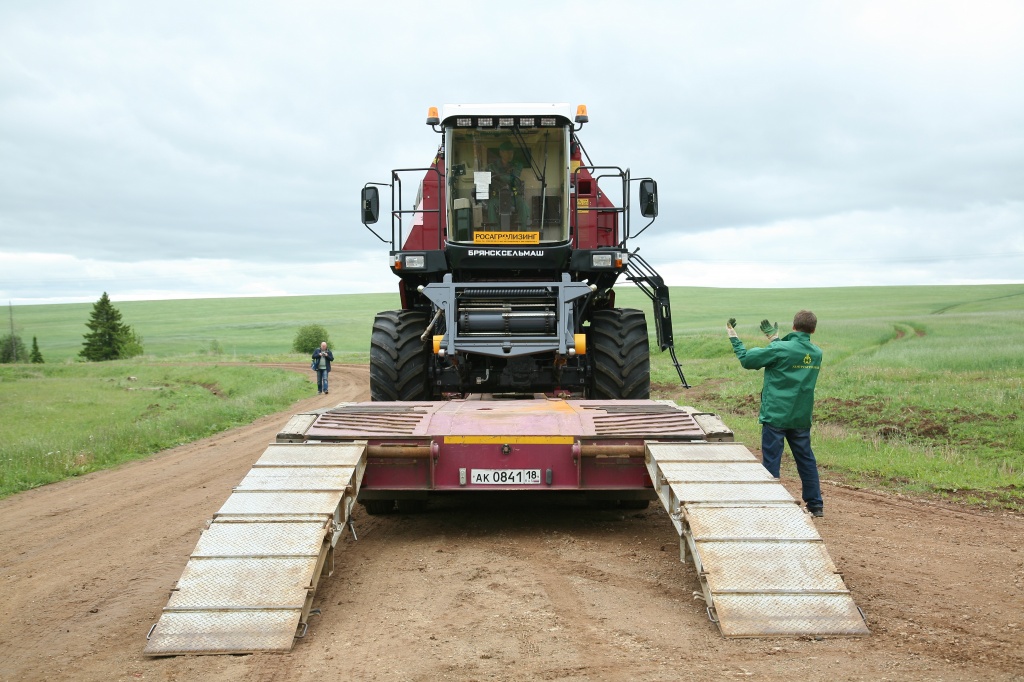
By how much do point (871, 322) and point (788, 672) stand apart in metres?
48.9

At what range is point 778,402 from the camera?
7949 mm

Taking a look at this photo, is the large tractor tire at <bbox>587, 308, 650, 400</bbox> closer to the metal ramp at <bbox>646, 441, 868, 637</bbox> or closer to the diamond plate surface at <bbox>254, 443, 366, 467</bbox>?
the metal ramp at <bbox>646, 441, 868, 637</bbox>

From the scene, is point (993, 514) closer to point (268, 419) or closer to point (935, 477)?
point (935, 477)

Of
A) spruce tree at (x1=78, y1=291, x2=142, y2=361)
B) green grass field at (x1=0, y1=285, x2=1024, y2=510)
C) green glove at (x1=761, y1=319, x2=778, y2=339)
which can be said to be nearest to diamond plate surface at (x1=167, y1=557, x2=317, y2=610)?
green glove at (x1=761, y1=319, x2=778, y2=339)

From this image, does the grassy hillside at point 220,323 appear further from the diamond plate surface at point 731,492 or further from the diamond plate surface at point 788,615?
the diamond plate surface at point 788,615

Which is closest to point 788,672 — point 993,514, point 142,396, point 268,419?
point 993,514

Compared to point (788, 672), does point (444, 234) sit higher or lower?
higher

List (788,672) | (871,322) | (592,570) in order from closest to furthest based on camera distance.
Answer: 1. (788,672)
2. (592,570)
3. (871,322)

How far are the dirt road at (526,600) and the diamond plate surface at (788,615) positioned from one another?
9 cm

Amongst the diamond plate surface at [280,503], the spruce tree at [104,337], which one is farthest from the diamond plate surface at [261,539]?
the spruce tree at [104,337]

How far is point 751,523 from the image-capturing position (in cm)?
576

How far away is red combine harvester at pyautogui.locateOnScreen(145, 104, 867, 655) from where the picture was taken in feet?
17.1

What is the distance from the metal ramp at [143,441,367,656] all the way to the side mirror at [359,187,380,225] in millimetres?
4691

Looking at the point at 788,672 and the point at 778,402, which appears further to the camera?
the point at 778,402
